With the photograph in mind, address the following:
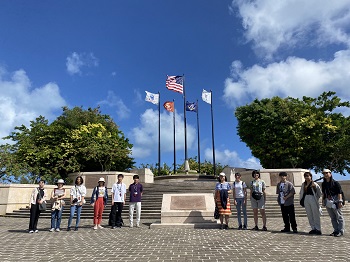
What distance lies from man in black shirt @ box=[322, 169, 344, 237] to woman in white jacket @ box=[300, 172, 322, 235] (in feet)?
0.68

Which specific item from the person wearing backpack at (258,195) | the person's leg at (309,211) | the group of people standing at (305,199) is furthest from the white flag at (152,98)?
the person's leg at (309,211)

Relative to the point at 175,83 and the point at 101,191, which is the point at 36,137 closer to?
the point at 175,83

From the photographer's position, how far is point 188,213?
9.34 m

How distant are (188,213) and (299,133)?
66.5 ft

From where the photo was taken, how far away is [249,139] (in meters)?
30.2

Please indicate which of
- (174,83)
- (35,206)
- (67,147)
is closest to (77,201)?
(35,206)

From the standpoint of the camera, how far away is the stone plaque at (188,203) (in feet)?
31.6

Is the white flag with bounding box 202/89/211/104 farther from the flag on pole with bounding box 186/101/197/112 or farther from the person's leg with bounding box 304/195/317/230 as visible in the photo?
the person's leg with bounding box 304/195/317/230

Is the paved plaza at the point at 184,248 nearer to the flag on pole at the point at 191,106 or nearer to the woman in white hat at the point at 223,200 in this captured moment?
the woman in white hat at the point at 223,200

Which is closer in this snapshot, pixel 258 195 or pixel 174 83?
pixel 258 195

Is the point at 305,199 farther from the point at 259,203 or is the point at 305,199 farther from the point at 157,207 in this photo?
the point at 157,207

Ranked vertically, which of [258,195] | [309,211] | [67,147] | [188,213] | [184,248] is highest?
[67,147]

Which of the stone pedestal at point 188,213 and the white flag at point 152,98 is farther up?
the white flag at point 152,98

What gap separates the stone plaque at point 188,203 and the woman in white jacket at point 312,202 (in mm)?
3301
